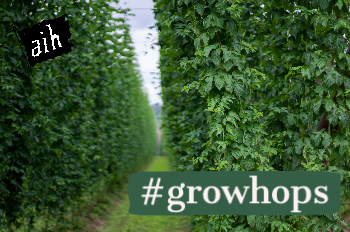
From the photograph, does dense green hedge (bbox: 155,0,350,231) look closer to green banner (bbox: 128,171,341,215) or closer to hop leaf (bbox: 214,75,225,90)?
hop leaf (bbox: 214,75,225,90)

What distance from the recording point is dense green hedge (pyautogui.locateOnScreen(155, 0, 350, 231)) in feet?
8.70

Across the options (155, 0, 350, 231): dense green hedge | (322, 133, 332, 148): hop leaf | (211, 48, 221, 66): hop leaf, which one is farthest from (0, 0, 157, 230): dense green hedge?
(322, 133, 332, 148): hop leaf

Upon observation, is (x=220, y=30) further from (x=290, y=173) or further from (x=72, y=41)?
(x=72, y=41)

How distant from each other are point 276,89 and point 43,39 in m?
2.87

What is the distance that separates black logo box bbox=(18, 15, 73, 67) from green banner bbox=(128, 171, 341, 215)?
2.43 m

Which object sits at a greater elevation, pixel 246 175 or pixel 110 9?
pixel 110 9

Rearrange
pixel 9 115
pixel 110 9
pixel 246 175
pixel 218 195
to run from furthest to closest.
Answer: pixel 110 9
pixel 9 115
pixel 246 175
pixel 218 195

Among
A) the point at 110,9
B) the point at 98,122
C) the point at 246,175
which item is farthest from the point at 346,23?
the point at 98,122

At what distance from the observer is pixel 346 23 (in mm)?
2795

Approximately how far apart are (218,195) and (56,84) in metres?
3.02

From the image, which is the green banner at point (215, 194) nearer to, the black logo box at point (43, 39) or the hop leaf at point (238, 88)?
the hop leaf at point (238, 88)

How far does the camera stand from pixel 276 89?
344cm

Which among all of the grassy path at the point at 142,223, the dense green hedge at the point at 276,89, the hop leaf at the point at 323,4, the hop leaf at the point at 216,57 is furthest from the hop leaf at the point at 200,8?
the grassy path at the point at 142,223

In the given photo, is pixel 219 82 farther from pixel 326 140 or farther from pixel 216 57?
pixel 326 140
